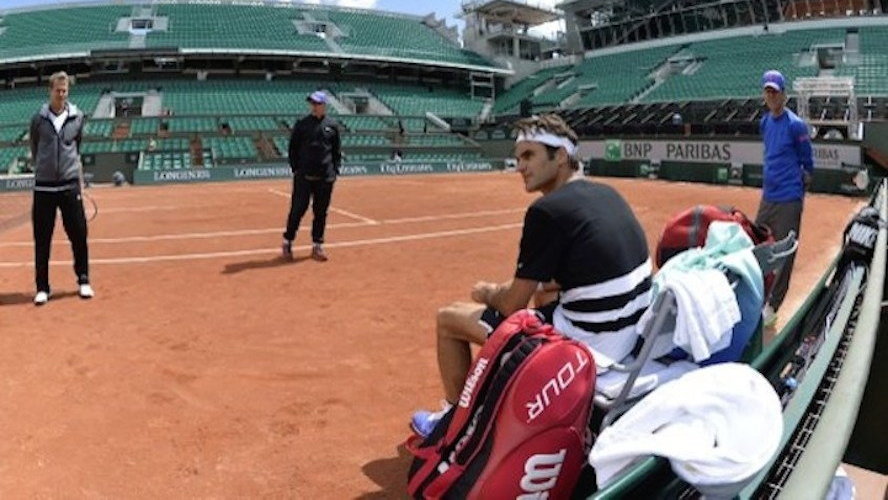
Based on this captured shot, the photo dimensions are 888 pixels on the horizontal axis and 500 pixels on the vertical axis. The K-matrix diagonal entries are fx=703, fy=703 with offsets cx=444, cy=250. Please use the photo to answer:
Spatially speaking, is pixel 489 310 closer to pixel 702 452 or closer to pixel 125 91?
pixel 702 452

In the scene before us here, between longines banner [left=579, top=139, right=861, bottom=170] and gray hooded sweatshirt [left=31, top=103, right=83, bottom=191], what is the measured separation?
14.5m

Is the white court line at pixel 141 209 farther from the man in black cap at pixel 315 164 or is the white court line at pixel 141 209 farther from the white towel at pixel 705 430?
the white towel at pixel 705 430

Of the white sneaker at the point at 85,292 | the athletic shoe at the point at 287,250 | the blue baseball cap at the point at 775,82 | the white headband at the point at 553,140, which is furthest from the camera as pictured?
the athletic shoe at the point at 287,250

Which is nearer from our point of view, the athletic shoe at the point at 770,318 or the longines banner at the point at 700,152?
the athletic shoe at the point at 770,318

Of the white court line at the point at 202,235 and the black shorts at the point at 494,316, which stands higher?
the black shorts at the point at 494,316

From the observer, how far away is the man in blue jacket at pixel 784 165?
19.7 ft

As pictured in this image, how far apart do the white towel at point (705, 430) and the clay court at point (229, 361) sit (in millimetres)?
1711

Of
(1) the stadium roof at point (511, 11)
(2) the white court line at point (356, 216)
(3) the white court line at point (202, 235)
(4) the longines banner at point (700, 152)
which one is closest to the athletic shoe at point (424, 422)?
(3) the white court line at point (202, 235)

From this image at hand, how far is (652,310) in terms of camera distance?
8.36ft

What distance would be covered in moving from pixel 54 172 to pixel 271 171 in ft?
86.8

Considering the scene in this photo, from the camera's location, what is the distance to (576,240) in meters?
2.77

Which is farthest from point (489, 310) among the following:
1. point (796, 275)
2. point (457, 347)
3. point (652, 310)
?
point (796, 275)

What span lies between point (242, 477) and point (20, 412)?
1.63 metres

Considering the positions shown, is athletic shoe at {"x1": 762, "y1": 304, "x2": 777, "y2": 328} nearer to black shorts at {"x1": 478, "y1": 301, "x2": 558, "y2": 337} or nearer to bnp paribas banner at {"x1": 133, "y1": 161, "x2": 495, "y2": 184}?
black shorts at {"x1": 478, "y1": 301, "x2": 558, "y2": 337}
